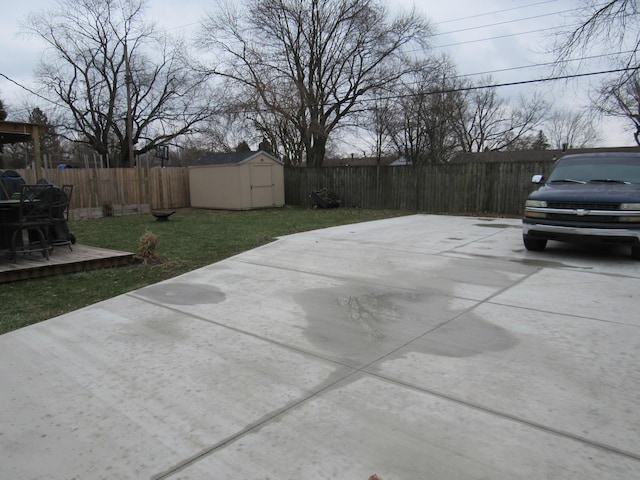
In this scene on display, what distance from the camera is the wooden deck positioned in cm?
653

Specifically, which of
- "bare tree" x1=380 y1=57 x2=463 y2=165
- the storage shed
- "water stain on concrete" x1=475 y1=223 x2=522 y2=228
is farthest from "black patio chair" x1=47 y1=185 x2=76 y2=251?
"bare tree" x1=380 y1=57 x2=463 y2=165

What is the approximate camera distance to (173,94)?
30.1 metres

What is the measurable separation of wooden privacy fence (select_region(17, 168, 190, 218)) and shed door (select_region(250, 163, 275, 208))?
4.21 meters

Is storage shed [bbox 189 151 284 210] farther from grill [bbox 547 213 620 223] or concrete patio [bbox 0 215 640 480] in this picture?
grill [bbox 547 213 620 223]

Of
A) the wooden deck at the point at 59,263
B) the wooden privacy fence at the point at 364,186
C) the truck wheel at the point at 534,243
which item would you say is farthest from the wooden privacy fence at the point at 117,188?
the truck wheel at the point at 534,243

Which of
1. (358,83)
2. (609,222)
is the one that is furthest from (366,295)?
(358,83)

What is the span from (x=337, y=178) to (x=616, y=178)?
41.6 ft

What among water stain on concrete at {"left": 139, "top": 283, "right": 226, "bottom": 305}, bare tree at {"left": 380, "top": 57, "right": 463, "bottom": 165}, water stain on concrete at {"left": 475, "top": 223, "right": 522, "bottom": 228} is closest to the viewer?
water stain on concrete at {"left": 139, "top": 283, "right": 226, "bottom": 305}

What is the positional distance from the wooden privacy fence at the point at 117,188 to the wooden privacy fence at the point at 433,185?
5.90m

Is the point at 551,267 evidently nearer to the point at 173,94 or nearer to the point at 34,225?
the point at 34,225

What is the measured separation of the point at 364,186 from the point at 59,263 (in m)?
13.1

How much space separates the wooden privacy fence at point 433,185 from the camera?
14492mm

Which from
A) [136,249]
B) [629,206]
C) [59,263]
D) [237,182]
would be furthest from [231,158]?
[629,206]

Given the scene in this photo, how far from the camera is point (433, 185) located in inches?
642
